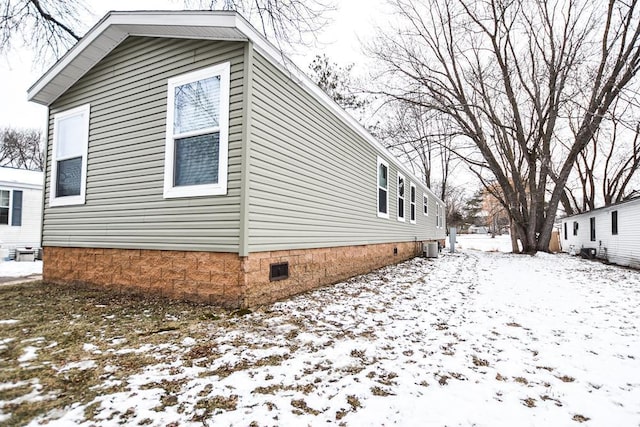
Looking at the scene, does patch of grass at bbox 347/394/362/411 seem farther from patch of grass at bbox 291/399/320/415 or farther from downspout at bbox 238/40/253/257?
downspout at bbox 238/40/253/257

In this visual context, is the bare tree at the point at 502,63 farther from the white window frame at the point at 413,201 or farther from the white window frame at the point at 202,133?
the white window frame at the point at 202,133

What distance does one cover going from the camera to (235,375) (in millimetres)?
2359

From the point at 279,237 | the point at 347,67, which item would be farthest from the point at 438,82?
the point at 279,237

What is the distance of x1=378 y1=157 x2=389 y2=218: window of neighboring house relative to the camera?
8875 mm

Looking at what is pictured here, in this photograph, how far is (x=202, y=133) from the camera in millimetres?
4332

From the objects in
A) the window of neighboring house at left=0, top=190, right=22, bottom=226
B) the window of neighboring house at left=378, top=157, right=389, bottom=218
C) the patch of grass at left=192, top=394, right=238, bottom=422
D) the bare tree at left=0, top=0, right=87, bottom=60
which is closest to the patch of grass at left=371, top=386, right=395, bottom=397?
the patch of grass at left=192, top=394, right=238, bottom=422

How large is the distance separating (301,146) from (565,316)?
4415 mm

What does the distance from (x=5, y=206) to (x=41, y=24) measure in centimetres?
777

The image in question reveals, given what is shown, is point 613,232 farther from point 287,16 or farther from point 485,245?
point 287,16

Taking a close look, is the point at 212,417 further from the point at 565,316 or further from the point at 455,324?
the point at 565,316

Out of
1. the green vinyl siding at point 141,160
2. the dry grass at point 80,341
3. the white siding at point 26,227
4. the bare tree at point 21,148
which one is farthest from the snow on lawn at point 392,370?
the bare tree at point 21,148

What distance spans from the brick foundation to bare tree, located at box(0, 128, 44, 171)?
2932 cm

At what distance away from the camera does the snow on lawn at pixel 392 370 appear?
6.28ft

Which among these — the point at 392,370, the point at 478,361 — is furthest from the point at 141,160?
the point at 478,361
